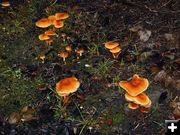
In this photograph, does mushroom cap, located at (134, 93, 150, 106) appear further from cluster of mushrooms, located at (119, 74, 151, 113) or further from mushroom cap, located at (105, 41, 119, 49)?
mushroom cap, located at (105, 41, 119, 49)

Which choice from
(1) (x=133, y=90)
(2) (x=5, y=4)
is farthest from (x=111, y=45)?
(2) (x=5, y=4)

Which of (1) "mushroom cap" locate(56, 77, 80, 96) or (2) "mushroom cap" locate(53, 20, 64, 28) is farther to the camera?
(2) "mushroom cap" locate(53, 20, 64, 28)

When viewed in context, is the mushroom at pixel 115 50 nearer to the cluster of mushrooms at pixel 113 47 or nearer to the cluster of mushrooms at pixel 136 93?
the cluster of mushrooms at pixel 113 47

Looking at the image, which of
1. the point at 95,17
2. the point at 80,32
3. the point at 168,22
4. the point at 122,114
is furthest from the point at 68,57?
the point at 168,22

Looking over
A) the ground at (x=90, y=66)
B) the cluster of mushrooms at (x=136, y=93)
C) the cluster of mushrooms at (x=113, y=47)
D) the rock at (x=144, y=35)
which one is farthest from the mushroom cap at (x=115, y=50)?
the cluster of mushrooms at (x=136, y=93)

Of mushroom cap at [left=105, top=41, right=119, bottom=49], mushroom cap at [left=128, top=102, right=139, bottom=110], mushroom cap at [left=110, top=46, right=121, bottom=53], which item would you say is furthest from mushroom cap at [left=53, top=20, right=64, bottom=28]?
mushroom cap at [left=128, top=102, right=139, bottom=110]

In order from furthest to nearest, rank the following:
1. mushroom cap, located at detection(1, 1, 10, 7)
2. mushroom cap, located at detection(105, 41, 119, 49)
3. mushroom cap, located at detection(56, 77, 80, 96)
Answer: mushroom cap, located at detection(1, 1, 10, 7), mushroom cap, located at detection(105, 41, 119, 49), mushroom cap, located at detection(56, 77, 80, 96)
